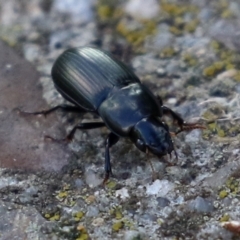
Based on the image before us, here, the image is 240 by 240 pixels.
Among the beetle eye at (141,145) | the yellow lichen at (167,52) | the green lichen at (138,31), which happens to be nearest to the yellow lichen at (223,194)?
the beetle eye at (141,145)

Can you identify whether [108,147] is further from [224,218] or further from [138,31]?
[138,31]

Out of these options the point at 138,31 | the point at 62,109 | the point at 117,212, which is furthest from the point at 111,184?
the point at 138,31

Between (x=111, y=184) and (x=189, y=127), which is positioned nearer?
(x=111, y=184)

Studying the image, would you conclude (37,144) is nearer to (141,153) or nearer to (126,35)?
(141,153)

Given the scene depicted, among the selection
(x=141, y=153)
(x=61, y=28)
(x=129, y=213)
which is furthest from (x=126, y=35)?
(x=129, y=213)

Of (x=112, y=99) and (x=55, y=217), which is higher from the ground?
(x=112, y=99)

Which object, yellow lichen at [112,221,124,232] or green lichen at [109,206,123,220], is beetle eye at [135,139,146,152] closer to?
green lichen at [109,206,123,220]

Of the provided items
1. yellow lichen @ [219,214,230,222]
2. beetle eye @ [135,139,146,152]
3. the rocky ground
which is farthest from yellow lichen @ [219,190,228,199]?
beetle eye @ [135,139,146,152]
